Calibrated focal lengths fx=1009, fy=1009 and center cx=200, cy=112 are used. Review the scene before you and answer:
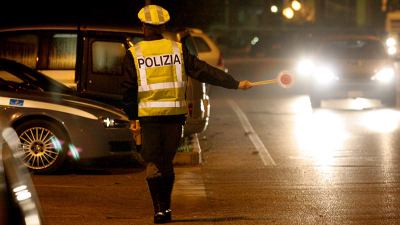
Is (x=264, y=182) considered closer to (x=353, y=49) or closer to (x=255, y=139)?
(x=255, y=139)

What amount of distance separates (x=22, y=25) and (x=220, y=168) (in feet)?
12.6

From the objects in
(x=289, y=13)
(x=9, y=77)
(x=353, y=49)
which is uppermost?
(x=289, y=13)

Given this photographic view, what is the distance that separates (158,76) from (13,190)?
11.8ft

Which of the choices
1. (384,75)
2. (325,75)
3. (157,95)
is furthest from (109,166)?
(384,75)

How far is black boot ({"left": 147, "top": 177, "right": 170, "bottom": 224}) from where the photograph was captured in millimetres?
8508

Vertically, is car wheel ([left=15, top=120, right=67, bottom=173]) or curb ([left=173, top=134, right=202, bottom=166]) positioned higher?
car wheel ([left=15, top=120, right=67, bottom=173])

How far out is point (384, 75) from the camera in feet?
71.7

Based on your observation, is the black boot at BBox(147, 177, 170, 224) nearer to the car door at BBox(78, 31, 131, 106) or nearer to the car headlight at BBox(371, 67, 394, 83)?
the car door at BBox(78, 31, 131, 106)

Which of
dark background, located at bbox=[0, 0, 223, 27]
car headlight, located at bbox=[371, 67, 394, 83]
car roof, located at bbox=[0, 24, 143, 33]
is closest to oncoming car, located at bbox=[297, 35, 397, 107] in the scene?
car headlight, located at bbox=[371, 67, 394, 83]

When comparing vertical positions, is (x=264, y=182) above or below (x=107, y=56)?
below

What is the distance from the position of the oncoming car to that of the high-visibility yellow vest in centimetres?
1360

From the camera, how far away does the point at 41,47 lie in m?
14.0

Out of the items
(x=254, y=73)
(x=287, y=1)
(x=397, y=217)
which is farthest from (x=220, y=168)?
(x=254, y=73)

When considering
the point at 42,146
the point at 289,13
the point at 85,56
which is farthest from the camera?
the point at 289,13
